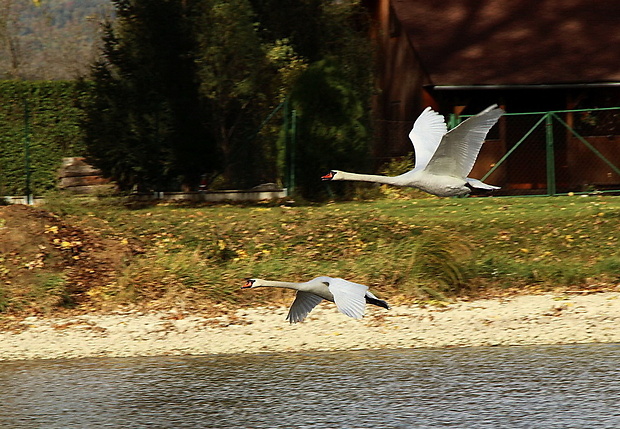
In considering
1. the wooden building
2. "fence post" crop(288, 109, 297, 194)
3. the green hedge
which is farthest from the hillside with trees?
the wooden building

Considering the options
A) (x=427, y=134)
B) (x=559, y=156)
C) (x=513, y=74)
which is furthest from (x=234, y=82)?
(x=427, y=134)

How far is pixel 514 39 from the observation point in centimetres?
3014

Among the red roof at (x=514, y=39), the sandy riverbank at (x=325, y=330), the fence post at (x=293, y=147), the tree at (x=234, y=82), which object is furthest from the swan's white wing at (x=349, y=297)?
the red roof at (x=514, y=39)

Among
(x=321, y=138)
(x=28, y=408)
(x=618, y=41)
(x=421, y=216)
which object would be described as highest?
(x=618, y=41)

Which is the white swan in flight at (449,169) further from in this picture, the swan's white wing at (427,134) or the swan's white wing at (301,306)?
the swan's white wing at (301,306)

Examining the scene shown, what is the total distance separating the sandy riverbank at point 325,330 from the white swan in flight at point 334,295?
13.3 ft

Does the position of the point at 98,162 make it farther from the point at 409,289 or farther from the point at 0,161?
the point at 409,289

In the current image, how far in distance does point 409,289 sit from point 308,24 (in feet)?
45.6

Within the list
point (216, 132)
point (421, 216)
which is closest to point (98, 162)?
point (216, 132)

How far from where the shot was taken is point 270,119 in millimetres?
27172

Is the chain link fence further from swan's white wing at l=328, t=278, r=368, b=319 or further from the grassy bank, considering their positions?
swan's white wing at l=328, t=278, r=368, b=319

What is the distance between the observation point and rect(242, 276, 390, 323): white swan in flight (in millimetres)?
10766

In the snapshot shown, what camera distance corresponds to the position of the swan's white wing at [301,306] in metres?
12.3

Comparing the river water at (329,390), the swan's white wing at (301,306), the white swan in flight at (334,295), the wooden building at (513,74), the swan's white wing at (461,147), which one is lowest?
the river water at (329,390)
